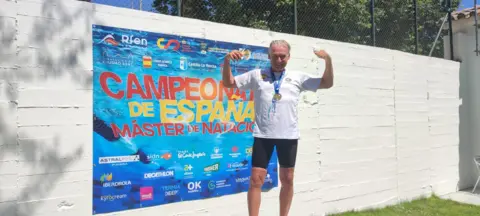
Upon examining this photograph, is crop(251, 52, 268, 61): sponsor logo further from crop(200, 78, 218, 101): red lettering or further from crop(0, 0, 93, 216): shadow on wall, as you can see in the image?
crop(0, 0, 93, 216): shadow on wall

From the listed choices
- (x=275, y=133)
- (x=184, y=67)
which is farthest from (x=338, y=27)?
(x=275, y=133)

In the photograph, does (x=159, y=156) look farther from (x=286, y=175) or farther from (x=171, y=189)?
(x=286, y=175)

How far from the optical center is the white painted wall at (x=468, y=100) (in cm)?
802

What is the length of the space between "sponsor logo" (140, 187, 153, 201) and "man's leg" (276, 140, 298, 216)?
4.21ft

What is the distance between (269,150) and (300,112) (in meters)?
1.93

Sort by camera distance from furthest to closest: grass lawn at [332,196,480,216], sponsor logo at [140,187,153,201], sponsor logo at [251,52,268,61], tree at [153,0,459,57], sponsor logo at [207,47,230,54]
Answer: grass lawn at [332,196,480,216], tree at [153,0,459,57], sponsor logo at [251,52,268,61], sponsor logo at [207,47,230,54], sponsor logo at [140,187,153,201]

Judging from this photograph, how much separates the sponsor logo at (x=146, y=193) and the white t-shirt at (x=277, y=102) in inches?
50.9

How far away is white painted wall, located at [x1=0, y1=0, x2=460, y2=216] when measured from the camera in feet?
11.2

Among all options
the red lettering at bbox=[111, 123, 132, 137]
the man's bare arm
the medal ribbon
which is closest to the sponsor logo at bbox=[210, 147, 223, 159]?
the red lettering at bbox=[111, 123, 132, 137]

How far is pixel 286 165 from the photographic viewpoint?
353 cm

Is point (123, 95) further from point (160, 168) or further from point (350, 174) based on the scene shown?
point (350, 174)

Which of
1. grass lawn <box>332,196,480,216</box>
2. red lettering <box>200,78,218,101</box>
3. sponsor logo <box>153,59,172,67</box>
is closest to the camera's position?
sponsor logo <box>153,59,172,67</box>

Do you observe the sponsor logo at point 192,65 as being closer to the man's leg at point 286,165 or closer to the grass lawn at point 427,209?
the man's leg at point 286,165

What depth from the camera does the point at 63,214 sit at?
3596 millimetres
